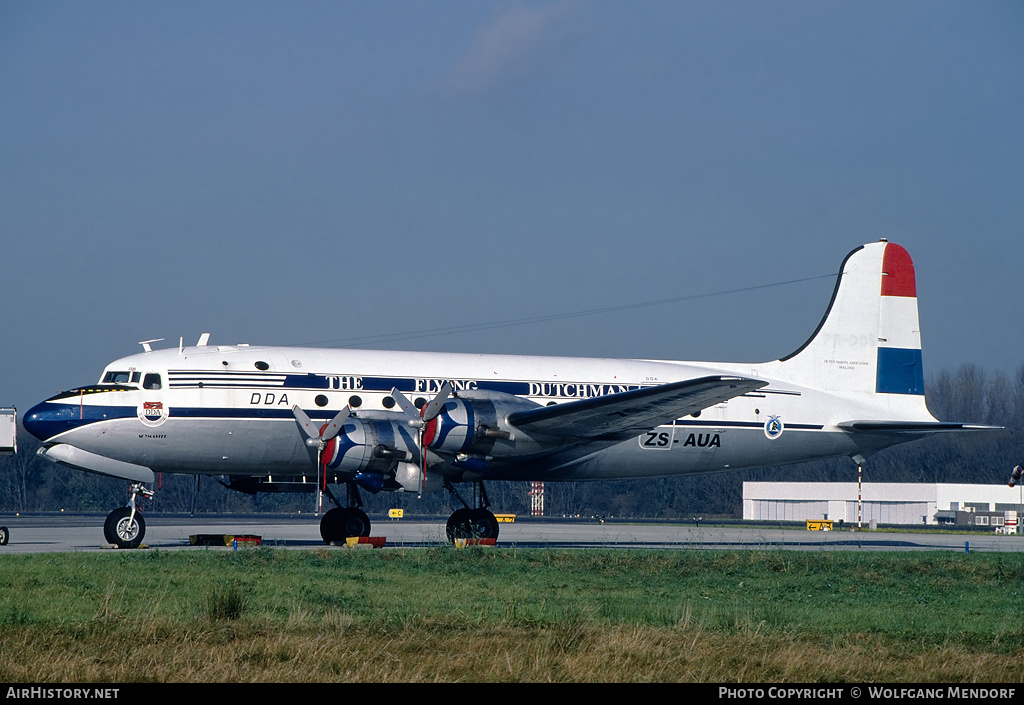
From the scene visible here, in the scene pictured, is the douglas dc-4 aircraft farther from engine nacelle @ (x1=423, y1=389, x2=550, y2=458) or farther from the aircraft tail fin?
the aircraft tail fin

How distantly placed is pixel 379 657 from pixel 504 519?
31.1m

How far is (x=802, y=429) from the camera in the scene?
27125 mm

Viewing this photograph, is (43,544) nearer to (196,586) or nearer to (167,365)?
(167,365)

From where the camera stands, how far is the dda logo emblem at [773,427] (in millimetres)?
26750

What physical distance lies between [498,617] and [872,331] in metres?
20.1

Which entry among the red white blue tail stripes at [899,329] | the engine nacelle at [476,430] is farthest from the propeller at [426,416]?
the red white blue tail stripes at [899,329]

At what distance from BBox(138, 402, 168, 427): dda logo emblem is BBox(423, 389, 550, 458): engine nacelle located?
18.5 feet

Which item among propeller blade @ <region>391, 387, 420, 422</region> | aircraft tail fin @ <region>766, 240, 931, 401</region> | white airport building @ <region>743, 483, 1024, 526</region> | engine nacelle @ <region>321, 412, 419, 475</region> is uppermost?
aircraft tail fin @ <region>766, 240, 931, 401</region>

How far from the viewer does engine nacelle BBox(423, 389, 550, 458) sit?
2169cm

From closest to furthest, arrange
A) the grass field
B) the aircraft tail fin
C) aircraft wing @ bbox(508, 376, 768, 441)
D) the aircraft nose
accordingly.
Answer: the grass field → aircraft wing @ bbox(508, 376, 768, 441) → the aircraft nose → the aircraft tail fin

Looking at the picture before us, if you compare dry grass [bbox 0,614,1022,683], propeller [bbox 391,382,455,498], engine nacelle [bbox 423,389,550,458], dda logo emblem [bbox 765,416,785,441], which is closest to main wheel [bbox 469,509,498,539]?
engine nacelle [bbox 423,389,550,458]

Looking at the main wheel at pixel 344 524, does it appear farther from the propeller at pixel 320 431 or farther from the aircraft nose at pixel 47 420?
the aircraft nose at pixel 47 420

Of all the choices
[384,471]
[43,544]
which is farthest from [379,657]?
[43,544]

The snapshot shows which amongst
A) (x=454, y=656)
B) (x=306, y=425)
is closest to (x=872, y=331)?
(x=306, y=425)
